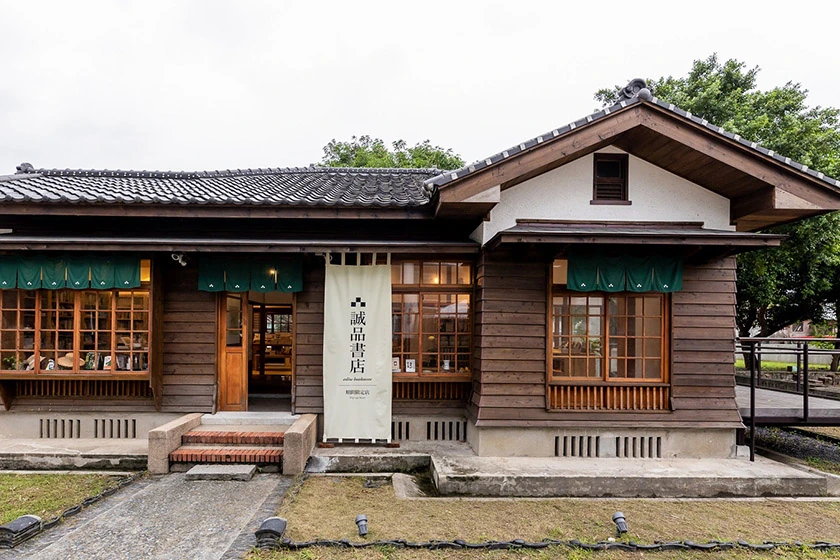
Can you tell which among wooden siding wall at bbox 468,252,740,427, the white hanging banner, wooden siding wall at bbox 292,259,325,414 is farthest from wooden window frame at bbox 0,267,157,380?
wooden siding wall at bbox 468,252,740,427

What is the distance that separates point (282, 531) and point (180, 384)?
431 centimetres

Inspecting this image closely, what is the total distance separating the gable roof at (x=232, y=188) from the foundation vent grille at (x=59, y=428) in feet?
11.8

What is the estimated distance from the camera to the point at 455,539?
14.9 feet

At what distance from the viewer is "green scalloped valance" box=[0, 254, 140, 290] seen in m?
7.05

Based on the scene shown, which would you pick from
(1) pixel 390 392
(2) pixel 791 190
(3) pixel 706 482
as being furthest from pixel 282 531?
(2) pixel 791 190

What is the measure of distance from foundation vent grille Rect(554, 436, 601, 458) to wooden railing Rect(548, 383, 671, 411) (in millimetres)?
478

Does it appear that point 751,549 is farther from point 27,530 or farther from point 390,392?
point 27,530

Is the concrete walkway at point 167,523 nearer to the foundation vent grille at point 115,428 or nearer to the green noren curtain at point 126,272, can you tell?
the foundation vent grille at point 115,428

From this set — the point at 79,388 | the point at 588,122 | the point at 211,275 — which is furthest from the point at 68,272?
the point at 588,122

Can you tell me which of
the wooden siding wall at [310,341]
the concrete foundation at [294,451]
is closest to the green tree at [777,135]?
the wooden siding wall at [310,341]

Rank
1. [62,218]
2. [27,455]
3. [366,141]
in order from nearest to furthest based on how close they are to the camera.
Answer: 1. [27,455]
2. [62,218]
3. [366,141]

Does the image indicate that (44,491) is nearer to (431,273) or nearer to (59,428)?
(59,428)

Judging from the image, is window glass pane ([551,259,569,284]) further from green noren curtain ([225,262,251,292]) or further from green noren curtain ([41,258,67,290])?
green noren curtain ([41,258,67,290])

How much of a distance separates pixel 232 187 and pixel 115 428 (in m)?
4.75
